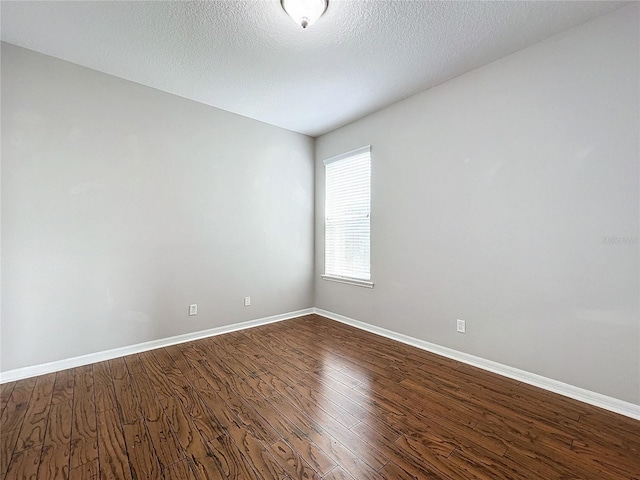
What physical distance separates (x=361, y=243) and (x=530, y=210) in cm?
190

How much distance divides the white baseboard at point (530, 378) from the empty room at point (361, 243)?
0.05 feet

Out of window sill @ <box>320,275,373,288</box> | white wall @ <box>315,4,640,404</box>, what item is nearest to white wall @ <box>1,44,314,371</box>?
window sill @ <box>320,275,373,288</box>

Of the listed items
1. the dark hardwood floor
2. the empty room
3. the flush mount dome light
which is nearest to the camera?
the dark hardwood floor

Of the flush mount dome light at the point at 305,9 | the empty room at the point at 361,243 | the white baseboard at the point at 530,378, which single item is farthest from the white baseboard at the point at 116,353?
the flush mount dome light at the point at 305,9

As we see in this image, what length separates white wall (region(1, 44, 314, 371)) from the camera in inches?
95.0

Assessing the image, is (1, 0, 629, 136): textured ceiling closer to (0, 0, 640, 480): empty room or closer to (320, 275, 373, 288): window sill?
(0, 0, 640, 480): empty room

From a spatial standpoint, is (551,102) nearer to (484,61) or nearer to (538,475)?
(484,61)

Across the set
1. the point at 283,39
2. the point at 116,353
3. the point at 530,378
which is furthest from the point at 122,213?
the point at 530,378

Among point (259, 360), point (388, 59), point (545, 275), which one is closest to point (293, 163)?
point (388, 59)

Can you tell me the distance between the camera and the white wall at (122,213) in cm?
241

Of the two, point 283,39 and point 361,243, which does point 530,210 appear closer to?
point 361,243

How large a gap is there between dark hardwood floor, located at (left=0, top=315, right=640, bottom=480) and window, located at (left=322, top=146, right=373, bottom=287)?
1.41 metres

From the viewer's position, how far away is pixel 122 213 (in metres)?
2.88

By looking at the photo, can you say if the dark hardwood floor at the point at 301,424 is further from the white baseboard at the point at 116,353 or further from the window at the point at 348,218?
the window at the point at 348,218
